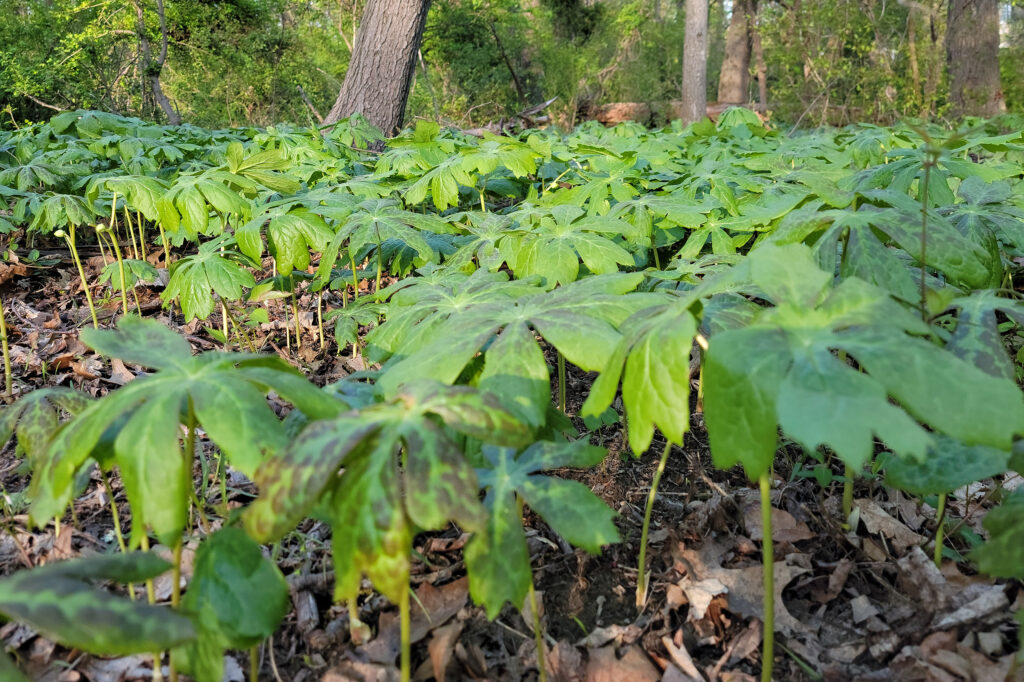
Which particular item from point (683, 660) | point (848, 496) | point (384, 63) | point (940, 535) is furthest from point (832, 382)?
point (384, 63)

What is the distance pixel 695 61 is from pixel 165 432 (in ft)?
30.3

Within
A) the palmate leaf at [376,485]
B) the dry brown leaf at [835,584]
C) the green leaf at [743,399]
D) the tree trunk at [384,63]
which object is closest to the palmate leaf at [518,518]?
the palmate leaf at [376,485]

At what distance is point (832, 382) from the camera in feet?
2.62

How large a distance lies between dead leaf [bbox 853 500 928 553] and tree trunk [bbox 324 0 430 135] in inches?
180

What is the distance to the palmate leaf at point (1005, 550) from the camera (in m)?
0.90

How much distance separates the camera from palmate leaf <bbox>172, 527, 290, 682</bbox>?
2.97 ft

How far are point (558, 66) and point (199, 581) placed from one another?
46.3 ft

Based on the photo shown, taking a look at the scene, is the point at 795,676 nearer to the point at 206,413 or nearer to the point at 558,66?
the point at 206,413

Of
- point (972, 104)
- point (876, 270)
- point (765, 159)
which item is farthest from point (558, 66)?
point (876, 270)

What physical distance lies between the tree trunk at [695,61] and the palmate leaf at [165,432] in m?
8.68

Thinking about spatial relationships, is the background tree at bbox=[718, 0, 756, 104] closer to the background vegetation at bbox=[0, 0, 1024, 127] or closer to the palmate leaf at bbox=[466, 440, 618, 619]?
the background vegetation at bbox=[0, 0, 1024, 127]

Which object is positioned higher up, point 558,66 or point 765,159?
point 558,66

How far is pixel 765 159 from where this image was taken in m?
2.86

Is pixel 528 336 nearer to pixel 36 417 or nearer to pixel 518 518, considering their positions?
pixel 518 518
